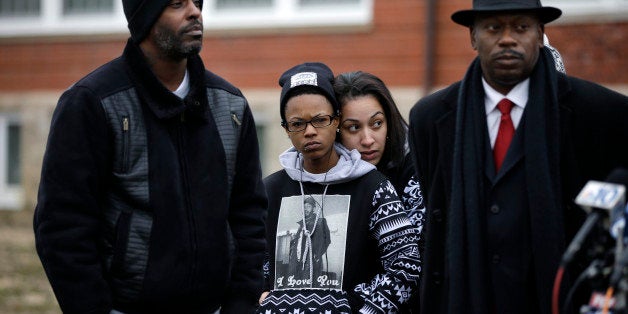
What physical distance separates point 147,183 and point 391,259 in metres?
1.23

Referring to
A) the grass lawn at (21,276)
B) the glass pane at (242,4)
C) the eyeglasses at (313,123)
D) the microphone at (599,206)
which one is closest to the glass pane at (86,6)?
the glass pane at (242,4)

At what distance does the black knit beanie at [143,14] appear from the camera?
14.1 feet

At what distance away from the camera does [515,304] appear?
426cm

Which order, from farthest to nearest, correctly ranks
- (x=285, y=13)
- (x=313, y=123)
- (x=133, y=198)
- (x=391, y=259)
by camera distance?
(x=285, y=13), (x=313, y=123), (x=391, y=259), (x=133, y=198)

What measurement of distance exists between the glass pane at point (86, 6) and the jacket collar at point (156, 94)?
1367 centimetres

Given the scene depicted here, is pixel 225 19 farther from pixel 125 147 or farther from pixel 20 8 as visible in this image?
pixel 125 147

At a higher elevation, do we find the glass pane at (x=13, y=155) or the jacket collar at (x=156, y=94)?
the jacket collar at (x=156, y=94)

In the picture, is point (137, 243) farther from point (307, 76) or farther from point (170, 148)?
point (307, 76)

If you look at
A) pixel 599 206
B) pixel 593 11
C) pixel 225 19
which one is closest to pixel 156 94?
pixel 599 206

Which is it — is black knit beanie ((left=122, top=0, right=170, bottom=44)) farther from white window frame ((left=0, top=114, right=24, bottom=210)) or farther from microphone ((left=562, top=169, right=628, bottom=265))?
white window frame ((left=0, top=114, right=24, bottom=210))

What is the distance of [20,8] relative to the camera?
18.5m

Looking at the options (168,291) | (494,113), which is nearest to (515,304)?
(494,113)

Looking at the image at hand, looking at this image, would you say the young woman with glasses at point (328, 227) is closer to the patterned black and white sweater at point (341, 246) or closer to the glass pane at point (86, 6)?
the patterned black and white sweater at point (341, 246)

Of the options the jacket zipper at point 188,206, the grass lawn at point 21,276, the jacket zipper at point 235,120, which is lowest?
the grass lawn at point 21,276
